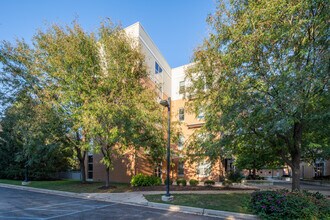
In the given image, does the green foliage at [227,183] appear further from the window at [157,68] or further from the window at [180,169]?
the window at [157,68]

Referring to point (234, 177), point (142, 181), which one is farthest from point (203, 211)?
point (234, 177)

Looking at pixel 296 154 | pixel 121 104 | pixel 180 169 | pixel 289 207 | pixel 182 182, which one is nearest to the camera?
pixel 289 207

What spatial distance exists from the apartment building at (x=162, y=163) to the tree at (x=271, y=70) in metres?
9.75

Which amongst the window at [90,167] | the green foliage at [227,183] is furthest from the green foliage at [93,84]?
the window at [90,167]

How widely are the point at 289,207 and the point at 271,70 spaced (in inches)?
210

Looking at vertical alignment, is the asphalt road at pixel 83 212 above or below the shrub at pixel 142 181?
above

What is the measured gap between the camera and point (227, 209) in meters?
9.22

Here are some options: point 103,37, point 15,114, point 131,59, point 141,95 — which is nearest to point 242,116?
point 141,95

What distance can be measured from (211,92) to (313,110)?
4.51 meters

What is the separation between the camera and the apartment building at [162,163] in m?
21.3

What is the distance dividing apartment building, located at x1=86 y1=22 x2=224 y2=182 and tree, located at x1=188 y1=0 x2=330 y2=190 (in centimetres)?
975

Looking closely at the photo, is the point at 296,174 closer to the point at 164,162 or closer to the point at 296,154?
the point at 296,154

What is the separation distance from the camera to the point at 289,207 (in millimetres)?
7480

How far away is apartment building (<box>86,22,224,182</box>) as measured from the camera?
2131 centimetres
